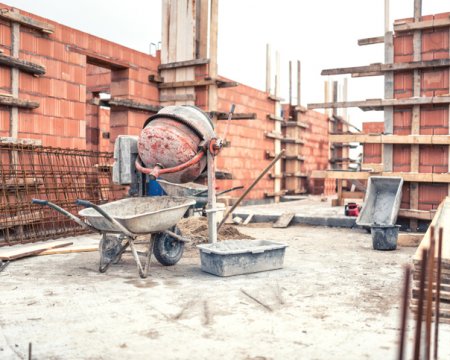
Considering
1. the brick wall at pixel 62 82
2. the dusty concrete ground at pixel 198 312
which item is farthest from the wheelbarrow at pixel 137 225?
the brick wall at pixel 62 82

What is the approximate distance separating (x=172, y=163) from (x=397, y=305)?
2.98 m

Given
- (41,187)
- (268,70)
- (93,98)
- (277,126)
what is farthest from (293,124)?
(41,187)

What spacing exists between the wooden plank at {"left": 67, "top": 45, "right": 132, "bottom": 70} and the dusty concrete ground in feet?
15.1

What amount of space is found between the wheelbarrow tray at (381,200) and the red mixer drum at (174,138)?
3901mm

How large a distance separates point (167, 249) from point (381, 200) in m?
5.22

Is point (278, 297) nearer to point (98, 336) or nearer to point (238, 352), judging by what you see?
point (238, 352)

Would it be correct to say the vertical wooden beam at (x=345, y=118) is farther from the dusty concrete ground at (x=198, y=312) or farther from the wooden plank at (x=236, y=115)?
the dusty concrete ground at (x=198, y=312)

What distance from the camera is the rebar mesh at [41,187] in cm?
736

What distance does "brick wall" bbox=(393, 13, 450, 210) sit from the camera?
8602 mm

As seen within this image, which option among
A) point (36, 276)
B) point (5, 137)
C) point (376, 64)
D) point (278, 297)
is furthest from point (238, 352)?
point (376, 64)

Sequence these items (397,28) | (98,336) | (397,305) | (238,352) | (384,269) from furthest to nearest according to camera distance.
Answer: (397,28) < (384,269) < (397,305) < (98,336) < (238,352)

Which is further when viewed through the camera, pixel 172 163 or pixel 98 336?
pixel 172 163

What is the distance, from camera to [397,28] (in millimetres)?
8797

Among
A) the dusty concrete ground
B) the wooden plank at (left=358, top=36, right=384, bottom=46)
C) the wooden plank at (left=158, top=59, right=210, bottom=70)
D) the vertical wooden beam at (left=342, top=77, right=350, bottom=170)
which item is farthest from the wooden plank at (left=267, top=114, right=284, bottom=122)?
the dusty concrete ground
